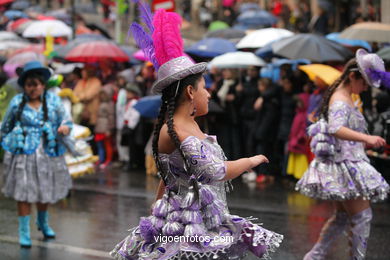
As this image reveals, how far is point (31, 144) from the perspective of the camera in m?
8.62

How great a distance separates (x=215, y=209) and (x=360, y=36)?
28.5ft

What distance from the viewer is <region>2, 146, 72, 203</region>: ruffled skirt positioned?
8594 mm

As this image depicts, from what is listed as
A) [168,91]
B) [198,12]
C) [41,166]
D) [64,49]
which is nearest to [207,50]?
[64,49]

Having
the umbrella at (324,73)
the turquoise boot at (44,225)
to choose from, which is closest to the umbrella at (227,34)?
the umbrella at (324,73)

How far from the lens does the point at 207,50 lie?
14914 mm

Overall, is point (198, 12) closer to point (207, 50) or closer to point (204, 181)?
point (207, 50)

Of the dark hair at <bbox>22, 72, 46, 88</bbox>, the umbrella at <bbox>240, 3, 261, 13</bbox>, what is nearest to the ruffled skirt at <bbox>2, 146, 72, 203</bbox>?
the dark hair at <bbox>22, 72, 46, 88</bbox>

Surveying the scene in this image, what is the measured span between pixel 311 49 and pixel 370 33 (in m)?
1.25

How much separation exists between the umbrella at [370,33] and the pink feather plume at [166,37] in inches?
328

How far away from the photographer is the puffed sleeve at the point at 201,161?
5039 mm

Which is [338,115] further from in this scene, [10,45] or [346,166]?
[10,45]

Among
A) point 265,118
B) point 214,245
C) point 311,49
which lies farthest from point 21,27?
point 214,245

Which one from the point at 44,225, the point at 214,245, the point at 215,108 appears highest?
the point at 214,245

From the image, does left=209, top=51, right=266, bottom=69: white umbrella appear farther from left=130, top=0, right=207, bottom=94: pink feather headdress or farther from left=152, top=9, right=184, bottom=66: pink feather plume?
left=152, top=9, right=184, bottom=66: pink feather plume
